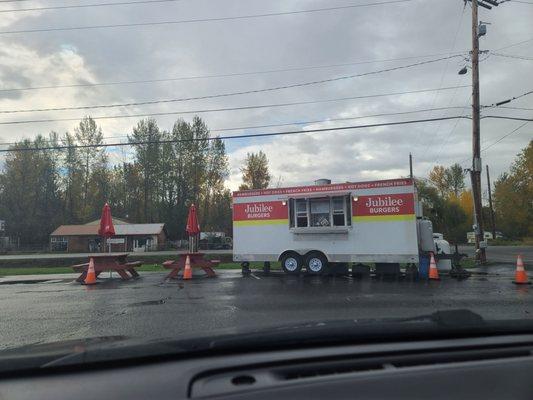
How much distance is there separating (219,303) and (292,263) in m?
7.03

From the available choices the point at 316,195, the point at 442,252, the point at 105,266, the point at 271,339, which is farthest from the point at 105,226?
the point at 271,339

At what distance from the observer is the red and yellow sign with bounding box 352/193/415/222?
636 inches

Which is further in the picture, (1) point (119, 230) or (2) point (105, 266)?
(1) point (119, 230)

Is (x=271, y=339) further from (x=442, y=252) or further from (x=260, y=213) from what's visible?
(x=442, y=252)

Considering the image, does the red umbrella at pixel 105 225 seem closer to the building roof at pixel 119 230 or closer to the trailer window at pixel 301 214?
the trailer window at pixel 301 214

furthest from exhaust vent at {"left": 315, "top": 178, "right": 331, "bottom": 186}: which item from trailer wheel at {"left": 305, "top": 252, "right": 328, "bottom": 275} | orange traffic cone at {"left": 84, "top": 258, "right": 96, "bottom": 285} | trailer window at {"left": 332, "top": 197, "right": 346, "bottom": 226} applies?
orange traffic cone at {"left": 84, "top": 258, "right": 96, "bottom": 285}

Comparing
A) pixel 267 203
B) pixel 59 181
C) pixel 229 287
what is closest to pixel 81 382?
pixel 229 287

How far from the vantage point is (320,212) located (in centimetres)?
1745

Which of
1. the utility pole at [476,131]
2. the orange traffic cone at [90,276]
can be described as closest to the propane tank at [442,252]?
the utility pole at [476,131]

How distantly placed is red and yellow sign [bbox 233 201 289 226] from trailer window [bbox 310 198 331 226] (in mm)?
975

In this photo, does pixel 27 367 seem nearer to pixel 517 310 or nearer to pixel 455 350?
pixel 455 350

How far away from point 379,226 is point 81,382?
597 inches

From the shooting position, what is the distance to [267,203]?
18.3 m

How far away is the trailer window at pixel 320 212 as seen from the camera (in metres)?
17.3
